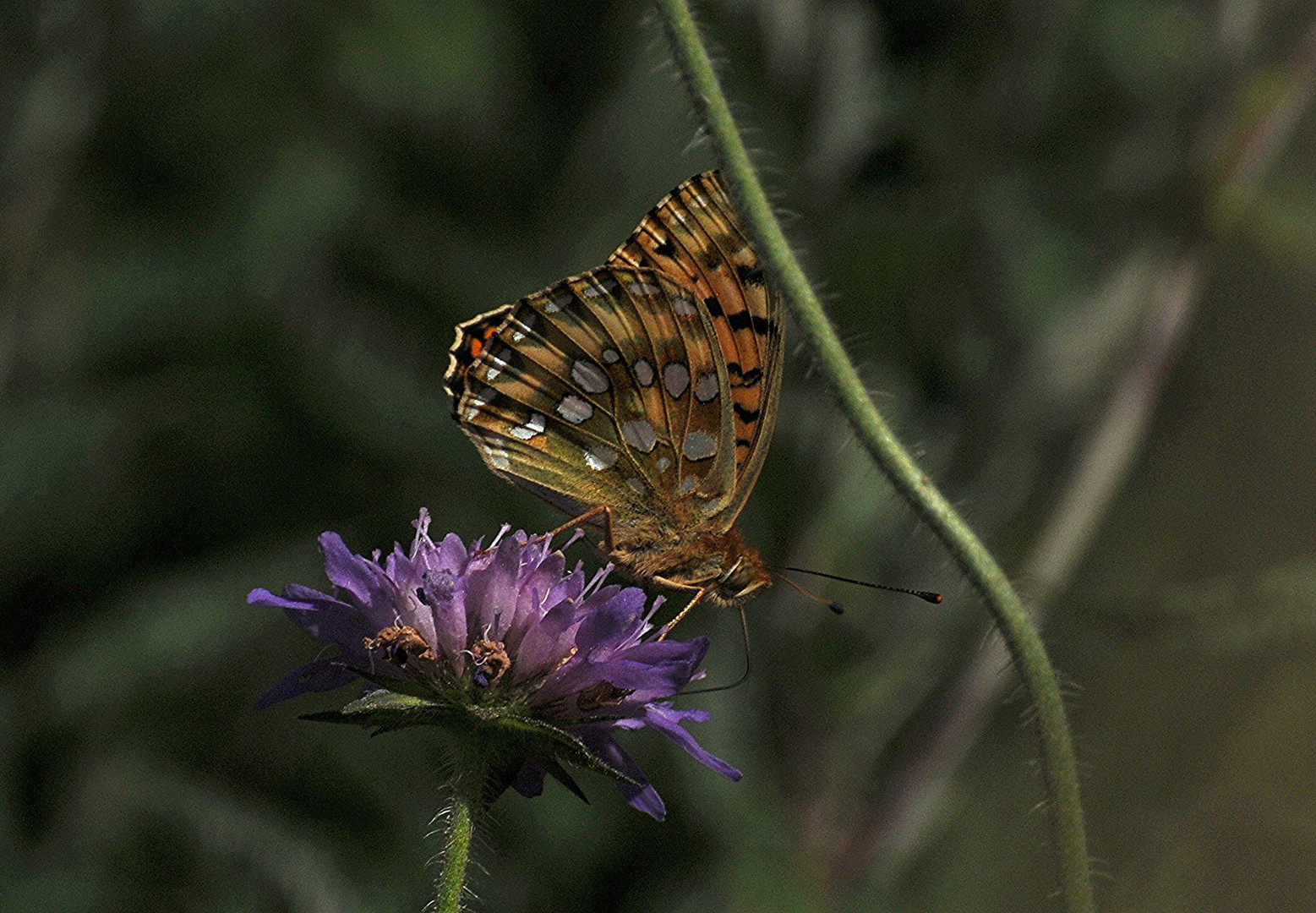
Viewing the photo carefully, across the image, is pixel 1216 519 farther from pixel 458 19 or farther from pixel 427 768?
pixel 458 19

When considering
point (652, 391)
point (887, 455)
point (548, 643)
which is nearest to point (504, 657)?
point (548, 643)

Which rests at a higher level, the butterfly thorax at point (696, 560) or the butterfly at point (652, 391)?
the butterfly at point (652, 391)

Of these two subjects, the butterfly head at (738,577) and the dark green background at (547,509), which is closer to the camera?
the butterfly head at (738,577)

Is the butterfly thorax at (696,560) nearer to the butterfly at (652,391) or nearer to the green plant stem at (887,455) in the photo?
the butterfly at (652,391)

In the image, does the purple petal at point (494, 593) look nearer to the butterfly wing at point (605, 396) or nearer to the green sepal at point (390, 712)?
the green sepal at point (390, 712)

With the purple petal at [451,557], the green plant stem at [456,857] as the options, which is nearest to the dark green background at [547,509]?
the purple petal at [451,557]

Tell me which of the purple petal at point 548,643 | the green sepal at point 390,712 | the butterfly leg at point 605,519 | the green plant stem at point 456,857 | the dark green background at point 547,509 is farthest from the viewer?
the dark green background at point 547,509

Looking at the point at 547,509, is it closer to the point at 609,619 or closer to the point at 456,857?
the point at 609,619

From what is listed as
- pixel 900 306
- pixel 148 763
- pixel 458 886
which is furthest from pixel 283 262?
pixel 458 886

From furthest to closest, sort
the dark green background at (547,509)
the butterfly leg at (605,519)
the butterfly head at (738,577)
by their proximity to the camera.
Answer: the dark green background at (547,509) < the butterfly head at (738,577) < the butterfly leg at (605,519)
